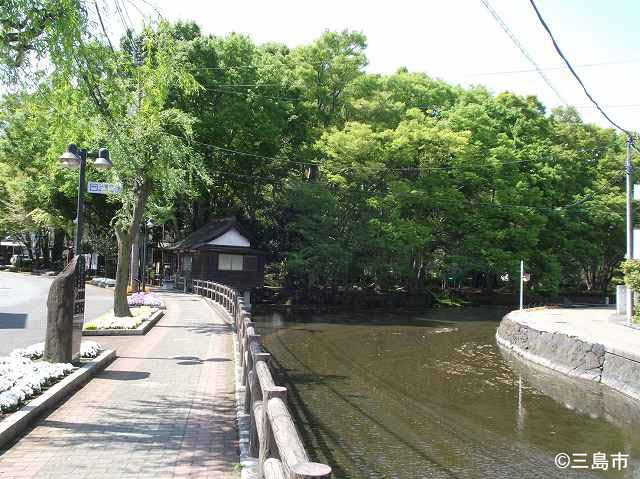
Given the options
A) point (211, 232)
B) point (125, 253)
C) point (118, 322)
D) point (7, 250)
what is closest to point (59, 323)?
point (118, 322)

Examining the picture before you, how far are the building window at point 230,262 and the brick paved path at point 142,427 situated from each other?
2399cm

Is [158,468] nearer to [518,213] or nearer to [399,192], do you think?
[399,192]

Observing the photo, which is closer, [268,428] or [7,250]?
[268,428]

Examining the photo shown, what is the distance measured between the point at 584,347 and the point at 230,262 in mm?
24566

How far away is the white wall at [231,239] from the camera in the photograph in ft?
120

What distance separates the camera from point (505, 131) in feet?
144

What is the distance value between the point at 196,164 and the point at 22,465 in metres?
15.6

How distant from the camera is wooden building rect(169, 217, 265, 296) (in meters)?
36.4

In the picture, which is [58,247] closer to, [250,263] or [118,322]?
[250,263]

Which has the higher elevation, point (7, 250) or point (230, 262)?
point (7, 250)

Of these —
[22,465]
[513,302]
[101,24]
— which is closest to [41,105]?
[101,24]

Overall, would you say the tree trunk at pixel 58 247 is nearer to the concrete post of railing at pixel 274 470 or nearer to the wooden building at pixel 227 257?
the wooden building at pixel 227 257

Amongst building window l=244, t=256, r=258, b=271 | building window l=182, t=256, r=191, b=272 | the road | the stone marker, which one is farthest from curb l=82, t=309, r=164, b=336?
building window l=182, t=256, r=191, b=272

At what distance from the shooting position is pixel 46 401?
780 cm
